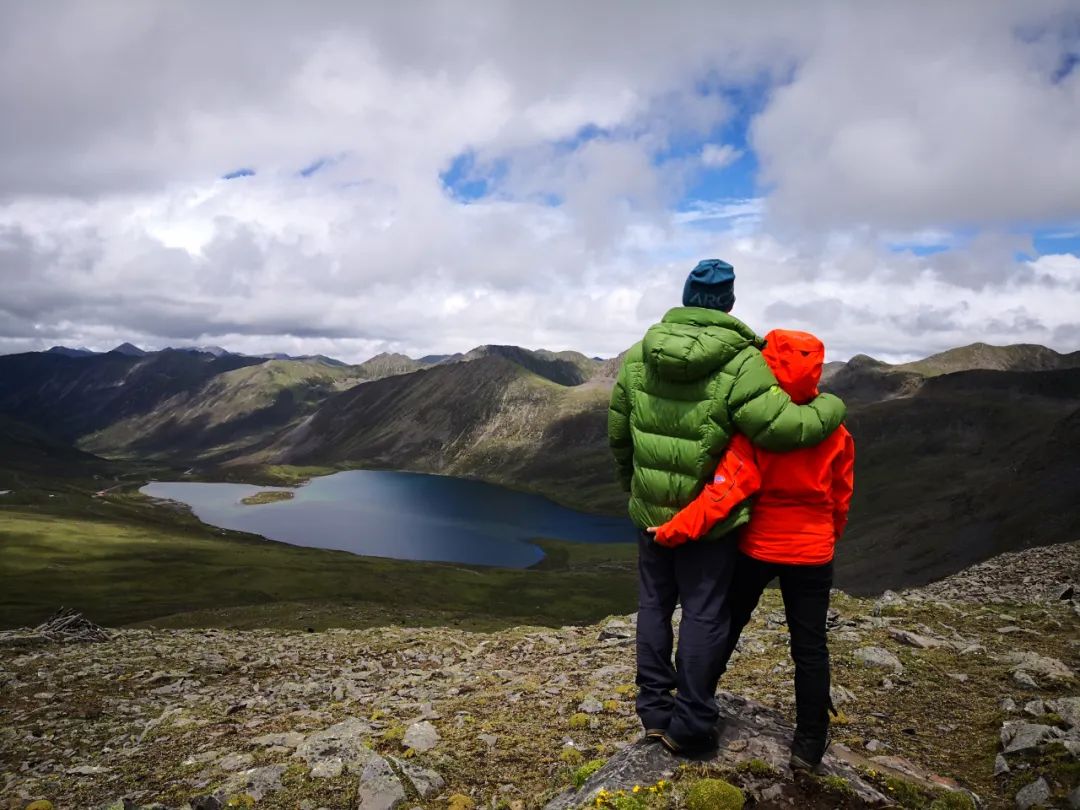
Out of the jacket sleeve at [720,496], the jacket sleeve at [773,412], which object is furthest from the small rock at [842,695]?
the jacket sleeve at [773,412]

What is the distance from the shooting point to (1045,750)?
771 cm

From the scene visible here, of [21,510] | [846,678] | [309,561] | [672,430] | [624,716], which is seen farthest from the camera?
[21,510]

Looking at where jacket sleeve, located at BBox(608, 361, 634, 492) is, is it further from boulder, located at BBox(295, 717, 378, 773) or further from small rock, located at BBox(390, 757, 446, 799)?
boulder, located at BBox(295, 717, 378, 773)

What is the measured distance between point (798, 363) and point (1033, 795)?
5416mm

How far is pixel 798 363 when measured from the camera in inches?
273

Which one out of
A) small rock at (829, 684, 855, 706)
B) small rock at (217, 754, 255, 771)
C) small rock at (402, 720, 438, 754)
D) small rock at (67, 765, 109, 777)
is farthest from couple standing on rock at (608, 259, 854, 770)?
small rock at (67, 765, 109, 777)

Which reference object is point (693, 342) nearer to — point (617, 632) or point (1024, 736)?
point (1024, 736)

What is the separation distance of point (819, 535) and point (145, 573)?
117 m

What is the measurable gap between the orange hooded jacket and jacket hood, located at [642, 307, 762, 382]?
534mm

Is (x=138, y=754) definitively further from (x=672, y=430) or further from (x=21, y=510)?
(x=21, y=510)

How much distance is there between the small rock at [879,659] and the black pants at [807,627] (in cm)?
591

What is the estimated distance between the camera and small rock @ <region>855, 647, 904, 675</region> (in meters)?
12.1

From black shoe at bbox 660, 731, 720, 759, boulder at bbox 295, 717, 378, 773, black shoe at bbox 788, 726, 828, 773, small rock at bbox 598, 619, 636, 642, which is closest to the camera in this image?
black shoe at bbox 788, 726, 828, 773

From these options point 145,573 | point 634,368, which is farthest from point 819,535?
point 145,573
